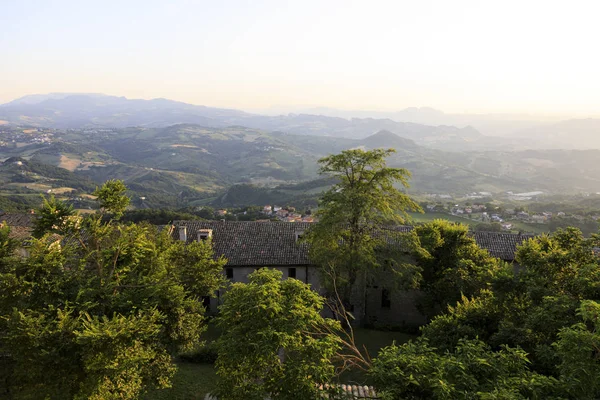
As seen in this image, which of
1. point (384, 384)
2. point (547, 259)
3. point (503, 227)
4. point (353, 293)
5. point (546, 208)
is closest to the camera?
point (384, 384)

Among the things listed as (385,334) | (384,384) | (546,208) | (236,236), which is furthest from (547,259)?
(546,208)

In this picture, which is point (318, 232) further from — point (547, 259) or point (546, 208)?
point (546, 208)

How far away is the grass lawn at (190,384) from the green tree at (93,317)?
3.25 metres

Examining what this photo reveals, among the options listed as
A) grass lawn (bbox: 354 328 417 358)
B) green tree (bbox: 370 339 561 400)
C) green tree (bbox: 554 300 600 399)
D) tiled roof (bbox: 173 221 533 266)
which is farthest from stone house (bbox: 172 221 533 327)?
green tree (bbox: 554 300 600 399)

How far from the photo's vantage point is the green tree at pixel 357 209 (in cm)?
2583

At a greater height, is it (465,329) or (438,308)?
(465,329)

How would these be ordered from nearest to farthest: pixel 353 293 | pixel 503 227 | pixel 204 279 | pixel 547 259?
pixel 547 259
pixel 204 279
pixel 353 293
pixel 503 227

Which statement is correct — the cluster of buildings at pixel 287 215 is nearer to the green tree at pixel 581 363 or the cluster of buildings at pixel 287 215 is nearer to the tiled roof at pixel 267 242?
the tiled roof at pixel 267 242

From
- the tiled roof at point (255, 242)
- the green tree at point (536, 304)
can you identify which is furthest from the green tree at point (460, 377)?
the tiled roof at point (255, 242)

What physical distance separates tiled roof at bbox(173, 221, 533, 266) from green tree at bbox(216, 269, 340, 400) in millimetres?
19082

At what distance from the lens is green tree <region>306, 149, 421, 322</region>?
25828mm

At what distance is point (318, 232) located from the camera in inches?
1063

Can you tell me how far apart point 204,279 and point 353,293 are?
54.0 feet

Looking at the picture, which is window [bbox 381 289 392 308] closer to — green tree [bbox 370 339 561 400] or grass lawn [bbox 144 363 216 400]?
grass lawn [bbox 144 363 216 400]
